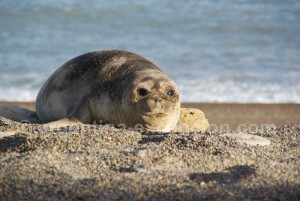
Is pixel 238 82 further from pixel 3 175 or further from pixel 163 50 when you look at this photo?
pixel 3 175

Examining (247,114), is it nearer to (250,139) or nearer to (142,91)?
(142,91)

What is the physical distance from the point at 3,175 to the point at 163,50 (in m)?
11.9

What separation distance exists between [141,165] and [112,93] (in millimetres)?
1794

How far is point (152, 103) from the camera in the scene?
5512 millimetres

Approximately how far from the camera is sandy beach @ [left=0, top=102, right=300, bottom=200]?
377 centimetres

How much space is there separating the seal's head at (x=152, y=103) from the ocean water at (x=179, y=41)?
222 inches

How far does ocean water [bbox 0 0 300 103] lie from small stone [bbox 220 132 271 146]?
601 cm

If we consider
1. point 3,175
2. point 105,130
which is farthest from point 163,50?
point 3,175

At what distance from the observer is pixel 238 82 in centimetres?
1269

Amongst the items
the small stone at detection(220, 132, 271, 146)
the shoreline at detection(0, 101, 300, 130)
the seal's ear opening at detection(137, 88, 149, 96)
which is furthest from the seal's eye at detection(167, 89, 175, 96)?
the shoreline at detection(0, 101, 300, 130)

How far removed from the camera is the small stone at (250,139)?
505 centimetres

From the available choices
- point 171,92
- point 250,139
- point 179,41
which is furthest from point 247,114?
point 179,41

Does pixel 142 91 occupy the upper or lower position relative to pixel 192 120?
upper

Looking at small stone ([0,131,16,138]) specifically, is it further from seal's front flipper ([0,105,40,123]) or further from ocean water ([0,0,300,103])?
ocean water ([0,0,300,103])
